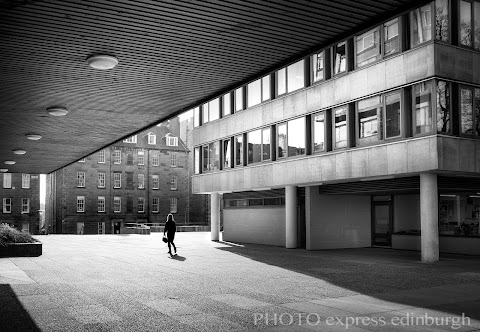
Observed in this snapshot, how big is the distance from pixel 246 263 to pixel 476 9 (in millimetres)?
14629

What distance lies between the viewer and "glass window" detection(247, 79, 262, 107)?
3161 centimetres

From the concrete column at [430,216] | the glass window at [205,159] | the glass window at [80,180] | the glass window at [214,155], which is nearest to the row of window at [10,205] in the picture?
the glass window at [80,180]

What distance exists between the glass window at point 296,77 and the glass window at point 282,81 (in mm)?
278

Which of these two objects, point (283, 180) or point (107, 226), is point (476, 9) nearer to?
point (283, 180)

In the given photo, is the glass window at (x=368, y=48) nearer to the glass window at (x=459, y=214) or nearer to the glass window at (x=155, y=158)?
the glass window at (x=459, y=214)

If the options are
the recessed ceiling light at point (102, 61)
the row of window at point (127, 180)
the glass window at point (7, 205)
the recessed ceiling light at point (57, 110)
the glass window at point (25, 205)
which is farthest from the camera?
the glass window at point (25, 205)

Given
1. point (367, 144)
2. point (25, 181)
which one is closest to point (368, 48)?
point (367, 144)

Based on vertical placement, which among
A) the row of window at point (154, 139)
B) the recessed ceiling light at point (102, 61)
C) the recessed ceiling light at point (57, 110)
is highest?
the row of window at point (154, 139)

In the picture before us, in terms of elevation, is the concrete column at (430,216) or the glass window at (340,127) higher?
the glass window at (340,127)

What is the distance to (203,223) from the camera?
7806 cm

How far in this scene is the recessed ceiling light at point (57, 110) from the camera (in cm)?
1714

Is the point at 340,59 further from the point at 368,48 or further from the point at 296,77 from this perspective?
the point at 296,77

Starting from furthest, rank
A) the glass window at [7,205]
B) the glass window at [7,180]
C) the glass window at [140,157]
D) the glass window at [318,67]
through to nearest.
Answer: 1. the glass window at [140,157]
2. the glass window at [7,180]
3. the glass window at [7,205]
4. the glass window at [318,67]

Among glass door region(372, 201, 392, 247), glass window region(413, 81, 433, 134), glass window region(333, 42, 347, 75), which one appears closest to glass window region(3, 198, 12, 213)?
glass door region(372, 201, 392, 247)
